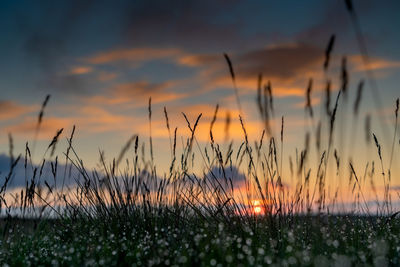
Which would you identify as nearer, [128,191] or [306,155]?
[306,155]

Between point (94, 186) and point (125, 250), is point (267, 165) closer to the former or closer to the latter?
point (125, 250)

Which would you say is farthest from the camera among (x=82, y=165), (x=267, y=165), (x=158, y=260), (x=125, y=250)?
(x=82, y=165)

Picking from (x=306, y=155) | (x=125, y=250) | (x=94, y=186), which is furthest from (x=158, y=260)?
(x=94, y=186)

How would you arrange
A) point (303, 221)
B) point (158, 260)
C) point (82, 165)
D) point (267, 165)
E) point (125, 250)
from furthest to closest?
point (82, 165) < point (303, 221) < point (267, 165) < point (125, 250) < point (158, 260)

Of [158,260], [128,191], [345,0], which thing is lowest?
[158,260]

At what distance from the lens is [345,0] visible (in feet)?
12.7

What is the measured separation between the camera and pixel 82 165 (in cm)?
617

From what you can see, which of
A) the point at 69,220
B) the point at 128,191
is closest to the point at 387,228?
the point at 128,191

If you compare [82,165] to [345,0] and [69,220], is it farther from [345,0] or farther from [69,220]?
[345,0]

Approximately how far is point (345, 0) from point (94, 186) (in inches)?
146

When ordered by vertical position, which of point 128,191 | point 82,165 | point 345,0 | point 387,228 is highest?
point 345,0

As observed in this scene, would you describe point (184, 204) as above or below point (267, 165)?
below

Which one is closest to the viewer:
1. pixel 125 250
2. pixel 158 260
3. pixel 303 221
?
pixel 158 260

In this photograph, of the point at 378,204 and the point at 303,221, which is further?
the point at 378,204
